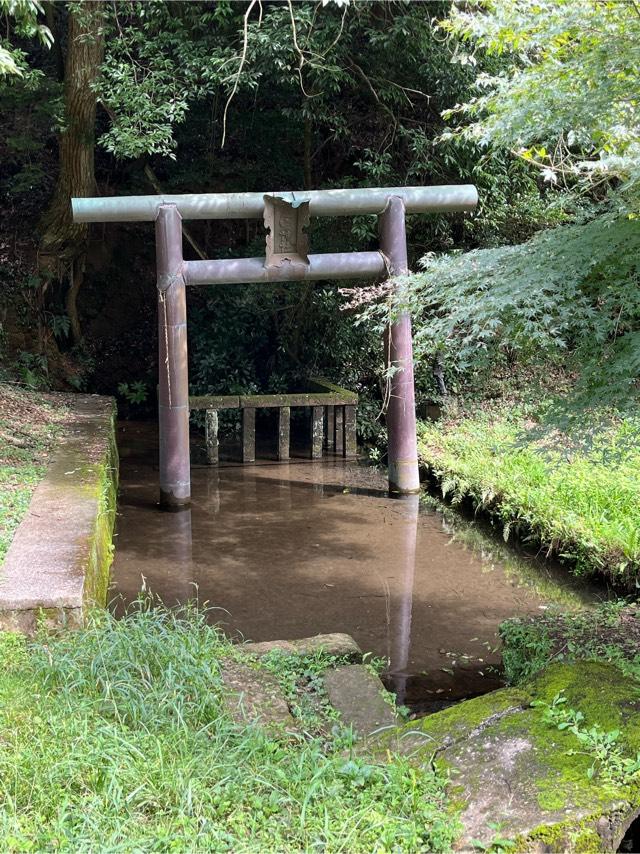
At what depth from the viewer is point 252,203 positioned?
320 inches

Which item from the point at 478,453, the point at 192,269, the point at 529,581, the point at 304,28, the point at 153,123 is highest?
the point at 304,28

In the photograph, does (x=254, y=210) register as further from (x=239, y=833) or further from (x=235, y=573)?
(x=239, y=833)

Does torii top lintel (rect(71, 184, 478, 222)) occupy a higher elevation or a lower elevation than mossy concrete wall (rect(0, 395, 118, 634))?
higher

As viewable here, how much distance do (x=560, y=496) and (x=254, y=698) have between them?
409 cm

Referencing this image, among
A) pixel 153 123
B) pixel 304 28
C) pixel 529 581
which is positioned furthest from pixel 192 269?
pixel 529 581

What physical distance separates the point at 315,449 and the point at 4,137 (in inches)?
271

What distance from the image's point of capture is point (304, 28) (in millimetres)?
9734

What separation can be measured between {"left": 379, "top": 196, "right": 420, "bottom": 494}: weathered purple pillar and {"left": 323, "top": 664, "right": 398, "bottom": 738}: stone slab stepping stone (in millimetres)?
4550

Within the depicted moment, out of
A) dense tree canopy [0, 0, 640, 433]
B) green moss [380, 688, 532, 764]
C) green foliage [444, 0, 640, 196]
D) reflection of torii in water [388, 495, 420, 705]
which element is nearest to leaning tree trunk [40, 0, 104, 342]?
dense tree canopy [0, 0, 640, 433]

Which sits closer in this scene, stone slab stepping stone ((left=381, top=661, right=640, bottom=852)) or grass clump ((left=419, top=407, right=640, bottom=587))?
stone slab stepping stone ((left=381, top=661, right=640, bottom=852))

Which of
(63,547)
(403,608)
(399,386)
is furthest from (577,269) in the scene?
(399,386)

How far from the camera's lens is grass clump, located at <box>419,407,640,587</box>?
5.77 meters

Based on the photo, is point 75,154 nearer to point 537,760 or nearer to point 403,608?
point 403,608

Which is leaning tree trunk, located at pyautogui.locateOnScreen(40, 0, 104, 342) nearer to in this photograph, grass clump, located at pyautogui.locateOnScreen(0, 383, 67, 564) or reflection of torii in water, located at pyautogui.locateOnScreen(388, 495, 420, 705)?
grass clump, located at pyautogui.locateOnScreen(0, 383, 67, 564)
